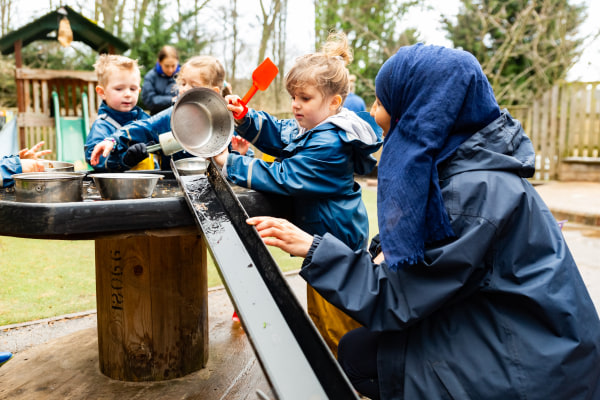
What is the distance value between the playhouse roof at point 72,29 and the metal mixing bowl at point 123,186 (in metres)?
7.57

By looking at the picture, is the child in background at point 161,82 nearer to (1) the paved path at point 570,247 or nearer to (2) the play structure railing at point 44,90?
(2) the play structure railing at point 44,90

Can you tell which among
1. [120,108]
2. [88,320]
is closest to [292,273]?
[88,320]

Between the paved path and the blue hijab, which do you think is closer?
the blue hijab

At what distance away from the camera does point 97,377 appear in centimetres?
223

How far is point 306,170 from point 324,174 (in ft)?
0.28

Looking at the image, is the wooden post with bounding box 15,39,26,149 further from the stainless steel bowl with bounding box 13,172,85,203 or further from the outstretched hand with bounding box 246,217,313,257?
the outstretched hand with bounding box 246,217,313,257

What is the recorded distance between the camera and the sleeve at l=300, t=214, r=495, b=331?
121 centimetres

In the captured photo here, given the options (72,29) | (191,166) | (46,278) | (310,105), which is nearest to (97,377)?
(191,166)

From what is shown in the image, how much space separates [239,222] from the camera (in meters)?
1.51

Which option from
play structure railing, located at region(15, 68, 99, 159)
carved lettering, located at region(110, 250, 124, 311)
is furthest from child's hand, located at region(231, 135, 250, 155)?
play structure railing, located at region(15, 68, 99, 159)

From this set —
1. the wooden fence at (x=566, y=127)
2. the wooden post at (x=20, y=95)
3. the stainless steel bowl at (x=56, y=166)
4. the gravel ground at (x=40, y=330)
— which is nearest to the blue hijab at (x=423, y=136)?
the stainless steel bowl at (x=56, y=166)

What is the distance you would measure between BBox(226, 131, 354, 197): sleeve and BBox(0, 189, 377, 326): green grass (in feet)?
6.65

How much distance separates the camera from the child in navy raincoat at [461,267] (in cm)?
122

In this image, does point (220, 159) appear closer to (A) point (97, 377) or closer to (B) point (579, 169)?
(A) point (97, 377)
